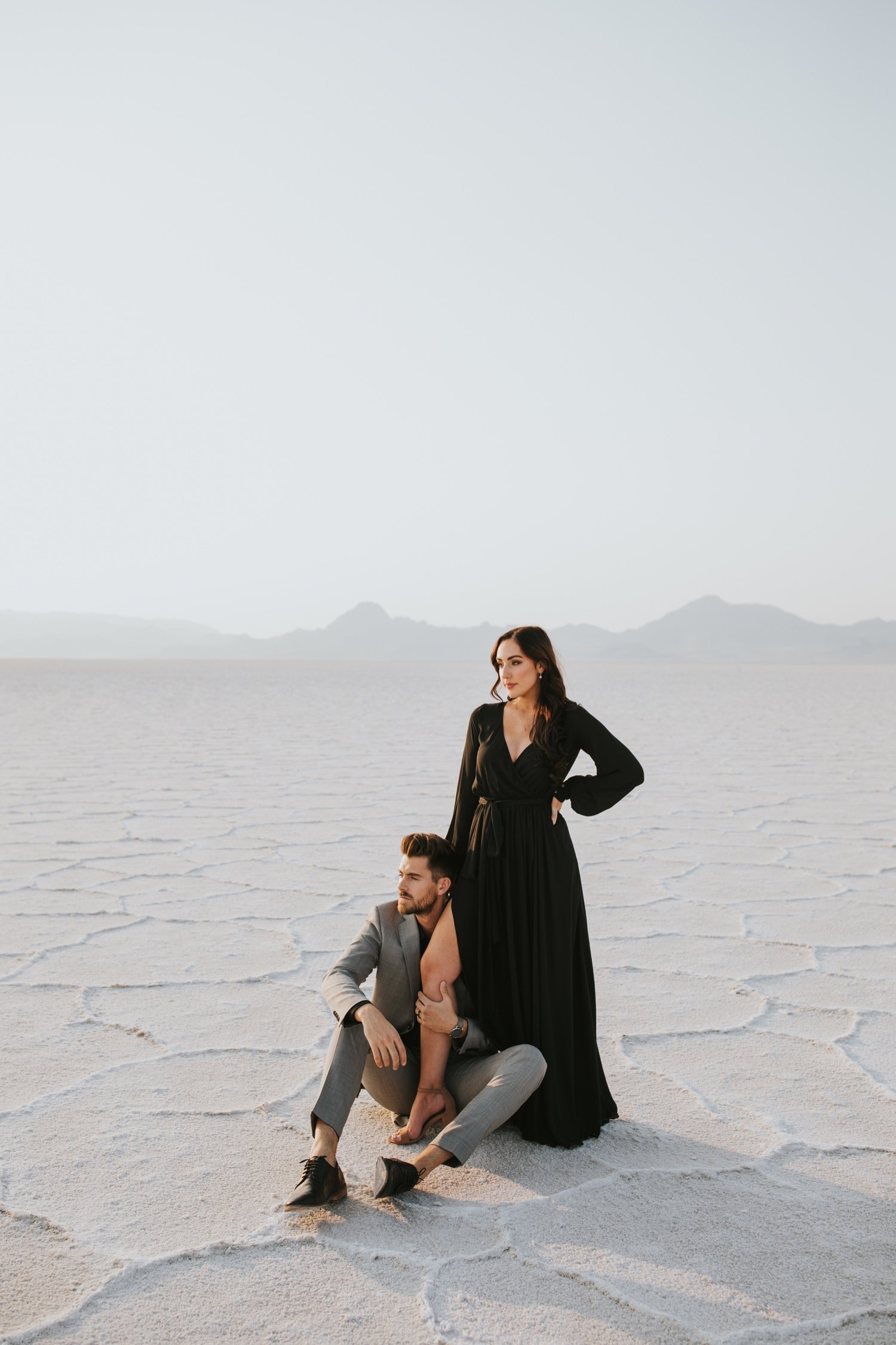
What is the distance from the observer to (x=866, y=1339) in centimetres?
A: 155

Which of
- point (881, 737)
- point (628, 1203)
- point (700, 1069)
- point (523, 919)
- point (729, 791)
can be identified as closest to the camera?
point (628, 1203)

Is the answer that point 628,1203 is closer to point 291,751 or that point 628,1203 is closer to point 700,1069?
point 700,1069

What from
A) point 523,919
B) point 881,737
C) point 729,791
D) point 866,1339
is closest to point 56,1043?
point 523,919

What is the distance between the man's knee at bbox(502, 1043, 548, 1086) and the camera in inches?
81.4

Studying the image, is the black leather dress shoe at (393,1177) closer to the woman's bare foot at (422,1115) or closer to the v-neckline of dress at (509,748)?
the woman's bare foot at (422,1115)

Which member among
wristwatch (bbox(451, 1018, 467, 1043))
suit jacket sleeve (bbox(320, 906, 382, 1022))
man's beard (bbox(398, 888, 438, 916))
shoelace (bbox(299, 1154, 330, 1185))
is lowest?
shoelace (bbox(299, 1154, 330, 1185))

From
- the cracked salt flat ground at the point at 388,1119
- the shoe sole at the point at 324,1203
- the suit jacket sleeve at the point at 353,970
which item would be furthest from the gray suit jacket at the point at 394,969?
the shoe sole at the point at 324,1203

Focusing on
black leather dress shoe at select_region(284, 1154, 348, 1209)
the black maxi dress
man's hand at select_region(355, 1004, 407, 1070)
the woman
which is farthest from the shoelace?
the black maxi dress

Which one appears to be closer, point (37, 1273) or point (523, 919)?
point (37, 1273)

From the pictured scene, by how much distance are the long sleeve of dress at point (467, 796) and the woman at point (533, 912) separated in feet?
0.13

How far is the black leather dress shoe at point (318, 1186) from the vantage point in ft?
6.01

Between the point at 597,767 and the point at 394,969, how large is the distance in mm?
549

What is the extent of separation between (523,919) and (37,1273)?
989 millimetres

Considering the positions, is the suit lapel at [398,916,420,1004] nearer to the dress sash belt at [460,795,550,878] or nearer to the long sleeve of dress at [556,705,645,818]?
the dress sash belt at [460,795,550,878]
